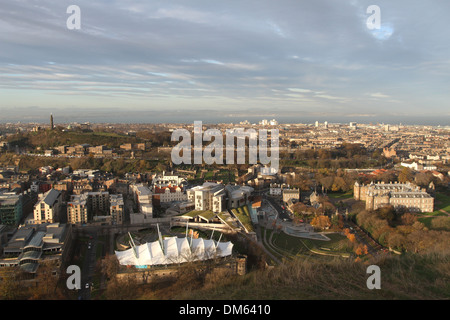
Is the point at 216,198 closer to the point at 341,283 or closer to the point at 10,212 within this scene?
the point at 10,212

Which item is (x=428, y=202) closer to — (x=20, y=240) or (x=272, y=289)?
(x=272, y=289)

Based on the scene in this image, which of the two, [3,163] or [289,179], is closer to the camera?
[289,179]

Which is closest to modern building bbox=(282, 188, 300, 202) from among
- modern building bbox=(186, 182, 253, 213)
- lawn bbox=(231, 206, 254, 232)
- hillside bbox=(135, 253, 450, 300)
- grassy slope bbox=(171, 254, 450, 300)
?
modern building bbox=(186, 182, 253, 213)

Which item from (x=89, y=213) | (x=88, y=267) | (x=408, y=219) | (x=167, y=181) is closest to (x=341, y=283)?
(x=88, y=267)

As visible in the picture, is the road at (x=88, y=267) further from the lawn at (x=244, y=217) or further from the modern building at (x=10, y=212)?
the lawn at (x=244, y=217)

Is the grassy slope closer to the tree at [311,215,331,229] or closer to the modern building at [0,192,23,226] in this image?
the tree at [311,215,331,229]

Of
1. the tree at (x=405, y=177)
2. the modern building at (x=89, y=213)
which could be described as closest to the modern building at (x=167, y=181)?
the modern building at (x=89, y=213)
